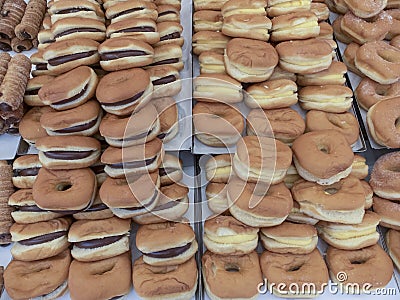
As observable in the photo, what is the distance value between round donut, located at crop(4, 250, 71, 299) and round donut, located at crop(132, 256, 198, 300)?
0.36 m

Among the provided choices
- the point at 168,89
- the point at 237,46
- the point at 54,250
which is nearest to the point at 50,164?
the point at 54,250

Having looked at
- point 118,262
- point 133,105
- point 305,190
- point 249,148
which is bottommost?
point 118,262

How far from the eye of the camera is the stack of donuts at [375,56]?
7.88ft

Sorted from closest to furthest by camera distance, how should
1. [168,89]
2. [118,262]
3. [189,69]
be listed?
[118,262] → [168,89] → [189,69]

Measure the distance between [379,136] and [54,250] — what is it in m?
1.88

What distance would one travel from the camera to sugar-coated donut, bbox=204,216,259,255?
6.74ft

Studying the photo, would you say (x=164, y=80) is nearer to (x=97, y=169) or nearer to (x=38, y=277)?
(x=97, y=169)

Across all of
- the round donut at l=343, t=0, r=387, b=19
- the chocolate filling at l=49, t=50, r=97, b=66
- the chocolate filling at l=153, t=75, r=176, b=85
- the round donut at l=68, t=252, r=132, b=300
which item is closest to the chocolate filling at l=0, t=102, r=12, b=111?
the chocolate filling at l=49, t=50, r=97, b=66

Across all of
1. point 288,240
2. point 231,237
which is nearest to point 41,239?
point 231,237

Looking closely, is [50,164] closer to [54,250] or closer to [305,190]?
[54,250]

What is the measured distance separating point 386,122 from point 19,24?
8.21ft

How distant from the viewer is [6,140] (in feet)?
8.03

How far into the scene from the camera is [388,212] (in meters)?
2.24

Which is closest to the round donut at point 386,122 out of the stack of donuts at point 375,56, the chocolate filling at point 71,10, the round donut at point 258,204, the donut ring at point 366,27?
the stack of donuts at point 375,56
